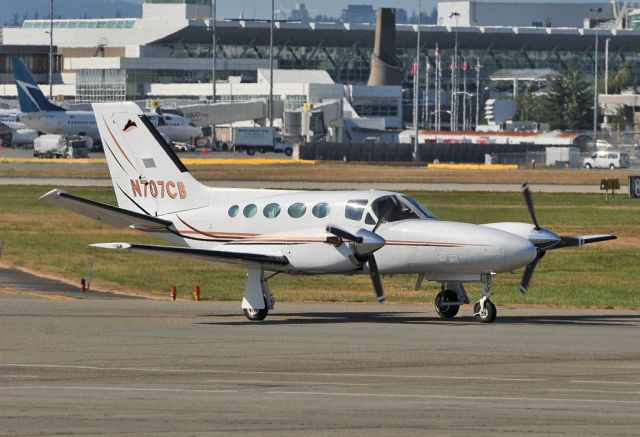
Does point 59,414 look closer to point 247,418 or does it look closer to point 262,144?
point 247,418

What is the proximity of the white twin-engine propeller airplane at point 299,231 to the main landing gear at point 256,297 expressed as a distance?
22 millimetres

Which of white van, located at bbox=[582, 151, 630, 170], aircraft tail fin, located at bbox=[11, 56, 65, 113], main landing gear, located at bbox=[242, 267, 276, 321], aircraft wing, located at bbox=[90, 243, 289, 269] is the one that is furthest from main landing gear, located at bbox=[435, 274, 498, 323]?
aircraft tail fin, located at bbox=[11, 56, 65, 113]

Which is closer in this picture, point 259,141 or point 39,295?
point 39,295

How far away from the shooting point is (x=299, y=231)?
28.8 metres

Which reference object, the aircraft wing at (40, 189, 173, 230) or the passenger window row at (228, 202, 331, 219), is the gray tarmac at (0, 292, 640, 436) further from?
the passenger window row at (228, 202, 331, 219)

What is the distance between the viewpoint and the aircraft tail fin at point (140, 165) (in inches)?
1253

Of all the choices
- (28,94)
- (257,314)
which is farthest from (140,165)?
(28,94)

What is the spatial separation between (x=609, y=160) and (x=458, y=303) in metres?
103

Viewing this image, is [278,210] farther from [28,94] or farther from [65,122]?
[28,94]

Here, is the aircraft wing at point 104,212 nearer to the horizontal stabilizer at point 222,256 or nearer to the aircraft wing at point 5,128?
the horizontal stabilizer at point 222,256

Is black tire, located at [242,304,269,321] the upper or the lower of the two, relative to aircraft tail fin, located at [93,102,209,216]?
lower

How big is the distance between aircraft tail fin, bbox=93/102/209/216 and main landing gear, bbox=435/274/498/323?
20.3 ft

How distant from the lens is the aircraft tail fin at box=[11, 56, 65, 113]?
146 m

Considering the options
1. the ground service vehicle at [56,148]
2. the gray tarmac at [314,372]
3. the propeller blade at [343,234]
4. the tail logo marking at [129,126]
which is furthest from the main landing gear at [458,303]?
the ground service vehicle at [56,148]
